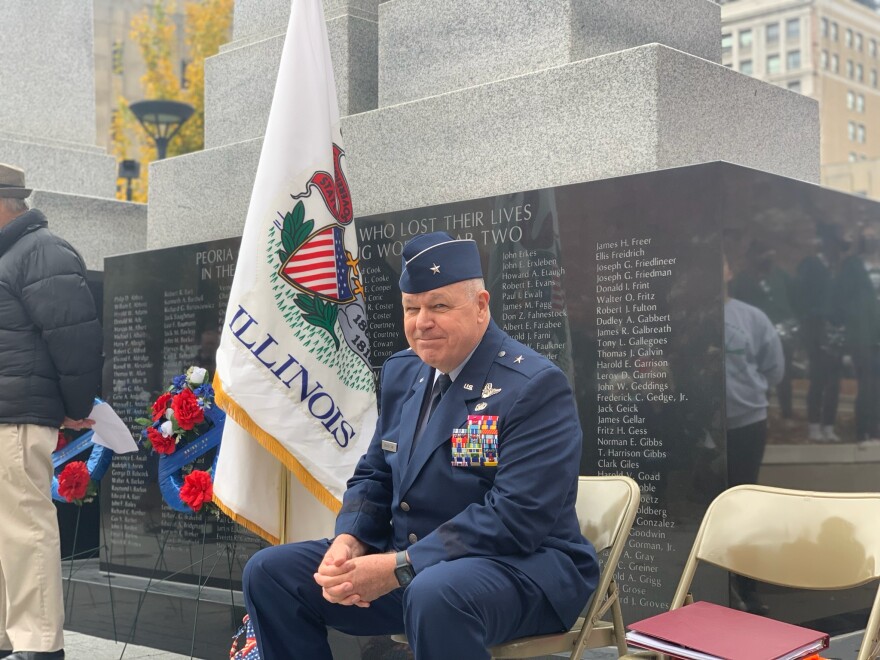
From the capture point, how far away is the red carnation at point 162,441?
5.64m

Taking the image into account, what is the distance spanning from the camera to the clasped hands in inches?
136

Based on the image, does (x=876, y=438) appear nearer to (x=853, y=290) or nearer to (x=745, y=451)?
(x=853, y=290)

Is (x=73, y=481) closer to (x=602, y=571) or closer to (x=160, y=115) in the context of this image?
(x=602, y=571)

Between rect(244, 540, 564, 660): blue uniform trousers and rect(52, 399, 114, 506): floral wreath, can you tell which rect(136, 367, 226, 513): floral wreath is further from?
rect(244, 540, 564, 660): blue uniform trousers

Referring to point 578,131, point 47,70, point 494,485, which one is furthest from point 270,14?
point 494,485

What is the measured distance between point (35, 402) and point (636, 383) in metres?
2.72

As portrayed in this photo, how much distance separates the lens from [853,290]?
5383 millimetres

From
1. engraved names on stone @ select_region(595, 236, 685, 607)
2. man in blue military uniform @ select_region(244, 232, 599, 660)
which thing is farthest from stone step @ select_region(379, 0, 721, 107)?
man in blue military uniform @ select_region(244, 232, 599, 660)

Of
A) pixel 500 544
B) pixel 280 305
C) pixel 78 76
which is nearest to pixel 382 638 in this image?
pixel 280 305

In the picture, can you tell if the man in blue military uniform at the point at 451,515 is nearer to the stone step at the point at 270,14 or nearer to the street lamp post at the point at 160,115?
the stone step at the point at 270,14

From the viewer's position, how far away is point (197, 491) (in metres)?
5.37

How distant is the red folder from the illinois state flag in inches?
77.7

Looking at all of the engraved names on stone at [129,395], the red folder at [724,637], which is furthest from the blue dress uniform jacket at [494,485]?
the engraved names on stone at [129,395]

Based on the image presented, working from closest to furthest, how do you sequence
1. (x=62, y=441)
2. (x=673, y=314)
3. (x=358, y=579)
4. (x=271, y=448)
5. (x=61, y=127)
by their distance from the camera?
(x=358, y=579) < (x=673, y=314) < (x=271, y=448) < (x=62, y=441) < (x=61, y=127)
